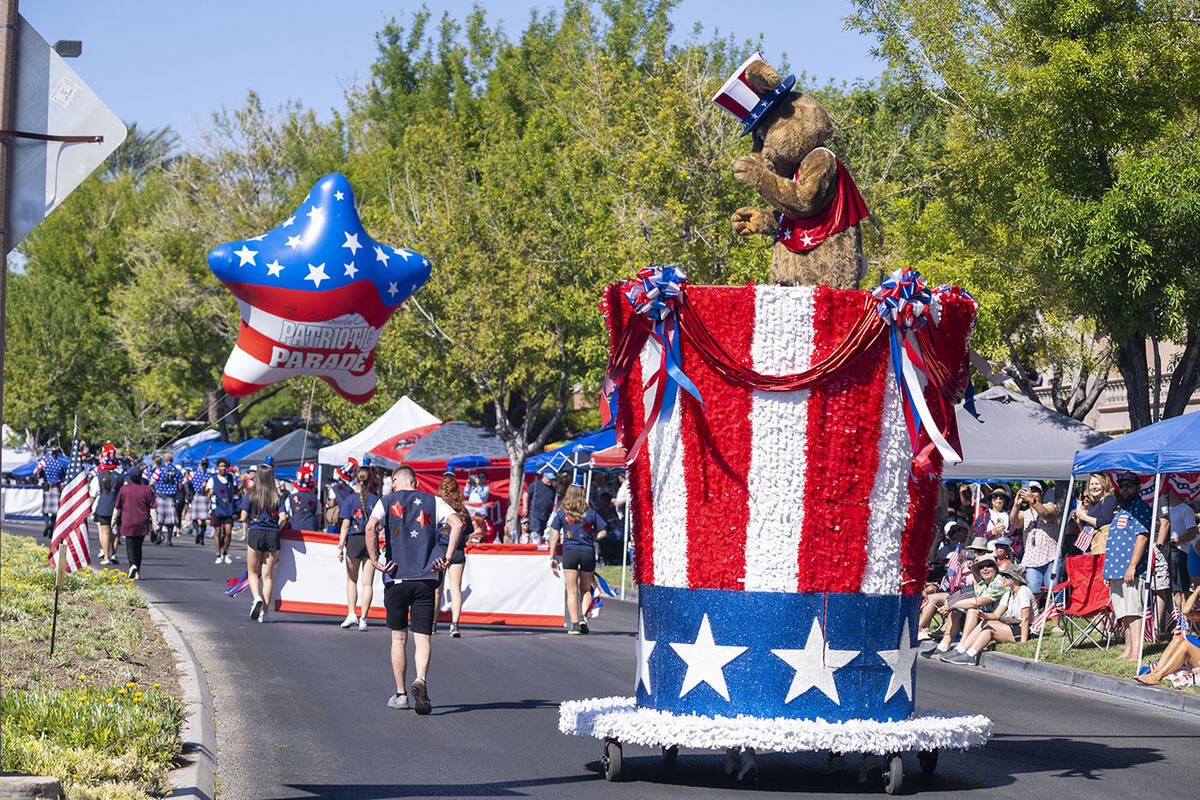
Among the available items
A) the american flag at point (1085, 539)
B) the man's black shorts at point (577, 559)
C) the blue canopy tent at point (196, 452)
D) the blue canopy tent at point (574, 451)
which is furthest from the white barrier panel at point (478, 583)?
the blue canopy tent at point (196, 452)

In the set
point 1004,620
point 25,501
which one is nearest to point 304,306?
point 1004,620

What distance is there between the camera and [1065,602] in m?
16.9

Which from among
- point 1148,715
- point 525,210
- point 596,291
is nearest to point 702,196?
point 596,291

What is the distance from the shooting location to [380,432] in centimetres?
3412

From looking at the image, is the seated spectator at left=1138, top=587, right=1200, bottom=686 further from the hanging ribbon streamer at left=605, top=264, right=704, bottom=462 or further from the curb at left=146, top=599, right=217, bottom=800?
the curb at left=146, top=599, right=217, bottom=800

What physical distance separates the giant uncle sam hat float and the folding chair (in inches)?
321

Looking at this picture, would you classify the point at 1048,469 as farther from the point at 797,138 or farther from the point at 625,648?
the point at 797,138

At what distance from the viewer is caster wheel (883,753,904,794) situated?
25.7 feet

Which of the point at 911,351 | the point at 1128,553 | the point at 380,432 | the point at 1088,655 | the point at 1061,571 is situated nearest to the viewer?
the point at 911,351

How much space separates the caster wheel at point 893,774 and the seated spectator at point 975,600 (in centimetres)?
868

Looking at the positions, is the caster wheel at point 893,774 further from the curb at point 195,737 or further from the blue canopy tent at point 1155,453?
the blue canopy tent at point 1155,453

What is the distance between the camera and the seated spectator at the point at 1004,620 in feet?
52.0

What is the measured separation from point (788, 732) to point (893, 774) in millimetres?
646

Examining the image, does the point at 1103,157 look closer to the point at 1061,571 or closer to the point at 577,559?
the point at 1061,571
